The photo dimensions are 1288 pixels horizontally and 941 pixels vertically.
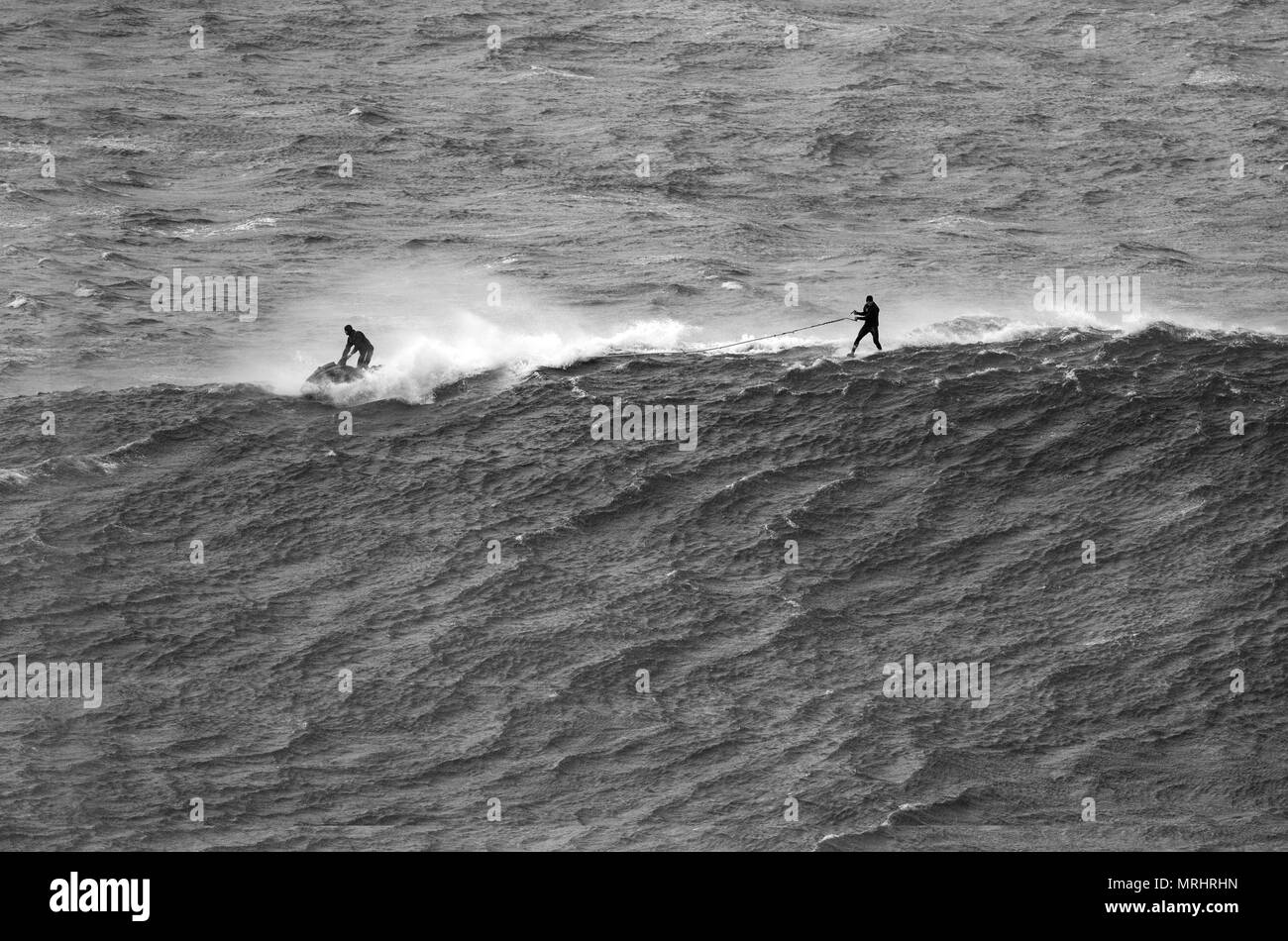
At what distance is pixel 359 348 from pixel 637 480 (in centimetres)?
904

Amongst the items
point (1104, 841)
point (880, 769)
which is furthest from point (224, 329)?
point (1104, 841)

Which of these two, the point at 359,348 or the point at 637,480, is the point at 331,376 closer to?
the point at 359,348

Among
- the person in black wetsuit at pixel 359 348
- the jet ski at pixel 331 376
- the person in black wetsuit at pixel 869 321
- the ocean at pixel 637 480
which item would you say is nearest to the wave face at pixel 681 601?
the ocean at pixel 637 480

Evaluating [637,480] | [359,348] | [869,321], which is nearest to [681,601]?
[637,480]

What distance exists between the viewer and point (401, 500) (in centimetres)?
5047

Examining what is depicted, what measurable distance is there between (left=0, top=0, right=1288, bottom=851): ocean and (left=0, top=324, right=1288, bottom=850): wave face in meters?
0.13

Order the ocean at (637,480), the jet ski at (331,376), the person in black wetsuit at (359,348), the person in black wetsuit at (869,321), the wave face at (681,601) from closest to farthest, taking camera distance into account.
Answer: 1. the wave face at (681,601)
2. the ocean at (637,480)
3. the person in black wetsuit at (359,348)
4. the jet ski at (331,376)
5. the person in black wetsuit at (869,321)

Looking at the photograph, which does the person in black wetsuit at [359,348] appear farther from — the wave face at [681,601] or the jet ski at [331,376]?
the wave face at [681,601]

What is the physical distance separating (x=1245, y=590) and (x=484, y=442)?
63.6 feet

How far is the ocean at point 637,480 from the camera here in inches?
1628

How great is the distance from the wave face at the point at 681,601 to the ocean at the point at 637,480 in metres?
0.13

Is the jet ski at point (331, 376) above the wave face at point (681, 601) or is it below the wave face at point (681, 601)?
above

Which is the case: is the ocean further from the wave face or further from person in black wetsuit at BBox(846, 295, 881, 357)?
person in black wetsuit at BBox(846, 295, 881, 357)

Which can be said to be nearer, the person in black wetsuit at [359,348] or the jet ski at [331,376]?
the person in black wetsuit at [359,348]
